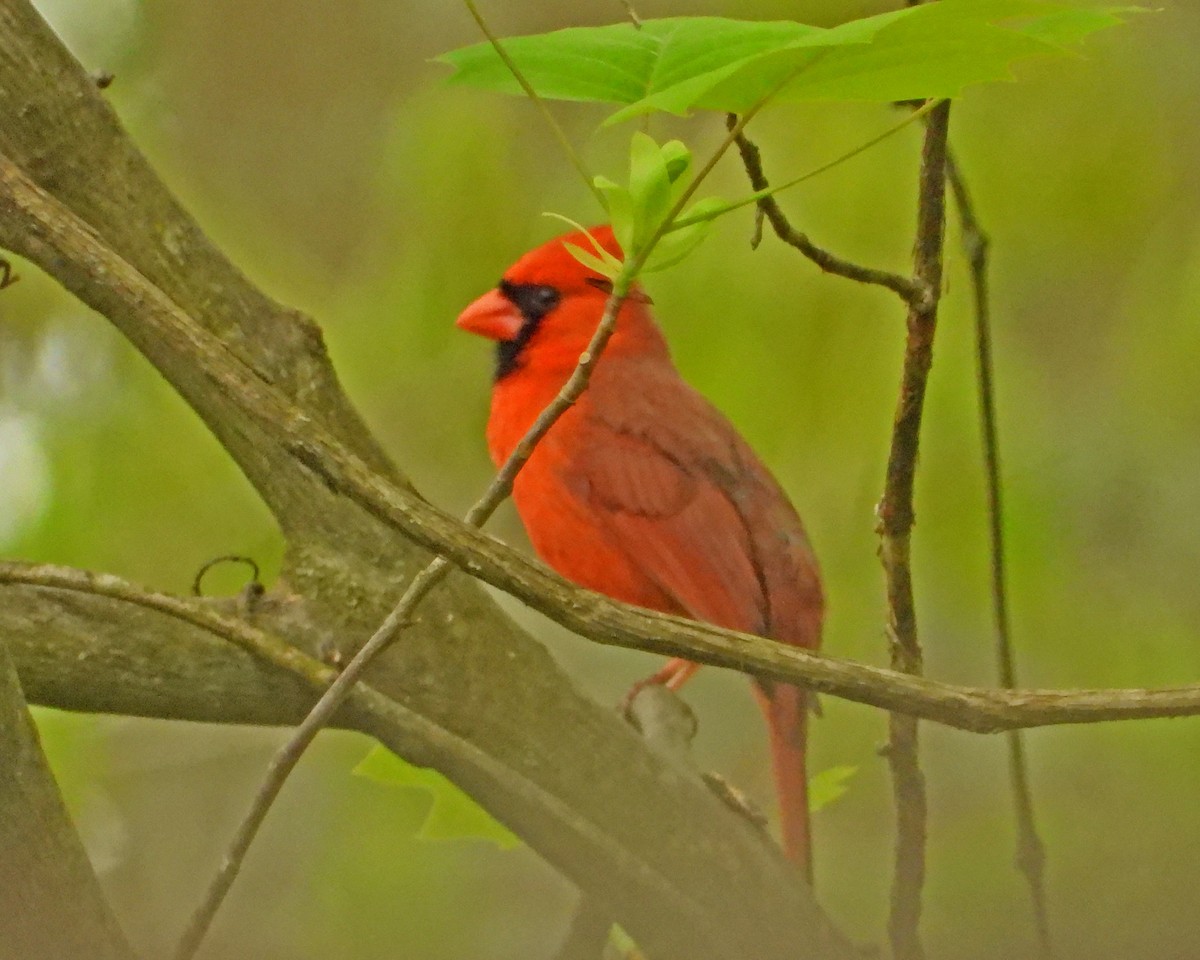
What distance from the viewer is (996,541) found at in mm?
994

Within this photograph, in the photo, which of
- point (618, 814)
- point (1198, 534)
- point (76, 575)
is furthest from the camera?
point (1198, 534)

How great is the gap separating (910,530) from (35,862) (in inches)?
21.7

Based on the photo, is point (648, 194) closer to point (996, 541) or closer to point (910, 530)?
point (910, 530)

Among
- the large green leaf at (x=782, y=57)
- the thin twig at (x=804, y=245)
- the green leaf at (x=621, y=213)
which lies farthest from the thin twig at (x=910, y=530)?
the green leaf at (x=621, y=213)

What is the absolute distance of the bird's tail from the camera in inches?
39.0

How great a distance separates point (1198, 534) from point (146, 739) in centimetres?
82

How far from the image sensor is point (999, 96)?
104 cm

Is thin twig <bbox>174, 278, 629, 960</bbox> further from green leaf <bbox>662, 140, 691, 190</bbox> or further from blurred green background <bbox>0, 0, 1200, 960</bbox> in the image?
blurred green background <bbox>0, 0, 1200, 960</bbox>

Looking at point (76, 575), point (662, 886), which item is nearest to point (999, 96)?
point (662, 886)

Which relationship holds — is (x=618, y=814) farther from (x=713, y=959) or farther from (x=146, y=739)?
(x=146, y=739)

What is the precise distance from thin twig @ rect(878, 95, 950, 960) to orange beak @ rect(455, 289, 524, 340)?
284 mm

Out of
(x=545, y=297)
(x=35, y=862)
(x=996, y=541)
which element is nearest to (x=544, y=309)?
(x=545, y=297)

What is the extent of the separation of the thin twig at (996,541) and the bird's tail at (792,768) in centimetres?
15

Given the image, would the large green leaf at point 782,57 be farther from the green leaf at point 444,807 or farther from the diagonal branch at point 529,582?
the green leaf at point 444,807
